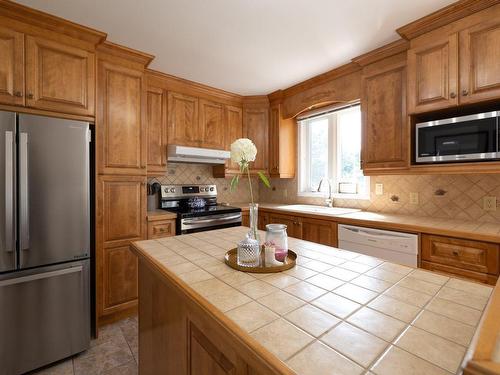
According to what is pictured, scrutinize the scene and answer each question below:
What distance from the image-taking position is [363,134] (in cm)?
256

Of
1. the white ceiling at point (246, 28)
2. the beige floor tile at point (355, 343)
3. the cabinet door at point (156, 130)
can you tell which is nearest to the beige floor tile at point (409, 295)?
the beige floor tile at point (355, 343)

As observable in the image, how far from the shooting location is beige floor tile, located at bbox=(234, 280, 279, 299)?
83 centimetres

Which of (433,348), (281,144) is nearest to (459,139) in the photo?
(433,348)

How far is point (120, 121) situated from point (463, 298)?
2585mm

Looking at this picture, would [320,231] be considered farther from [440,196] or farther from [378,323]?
[378,323]

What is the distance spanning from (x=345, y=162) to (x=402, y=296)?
2.54m

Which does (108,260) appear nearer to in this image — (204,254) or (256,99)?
(204,254)

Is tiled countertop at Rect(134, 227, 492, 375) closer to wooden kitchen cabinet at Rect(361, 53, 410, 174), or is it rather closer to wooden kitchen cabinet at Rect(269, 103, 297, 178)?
wooden kitchen cabinet at Rect(361, 53, 410, 174)

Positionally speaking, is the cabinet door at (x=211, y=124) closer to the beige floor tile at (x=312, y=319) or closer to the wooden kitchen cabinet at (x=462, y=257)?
the wooden kitchen cabinet at (x=462, y=257)

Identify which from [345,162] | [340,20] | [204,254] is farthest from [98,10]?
[345,162]

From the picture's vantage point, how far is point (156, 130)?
114 inches

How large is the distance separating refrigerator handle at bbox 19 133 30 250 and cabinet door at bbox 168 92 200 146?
1.45 m

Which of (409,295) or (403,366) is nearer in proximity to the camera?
(403,366)

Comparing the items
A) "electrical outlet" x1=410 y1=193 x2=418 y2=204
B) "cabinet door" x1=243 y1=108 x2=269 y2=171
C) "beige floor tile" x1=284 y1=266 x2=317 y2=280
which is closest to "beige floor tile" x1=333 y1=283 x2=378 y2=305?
"beige floor tile" x1=284 y1=266 x2=317 y2=280
